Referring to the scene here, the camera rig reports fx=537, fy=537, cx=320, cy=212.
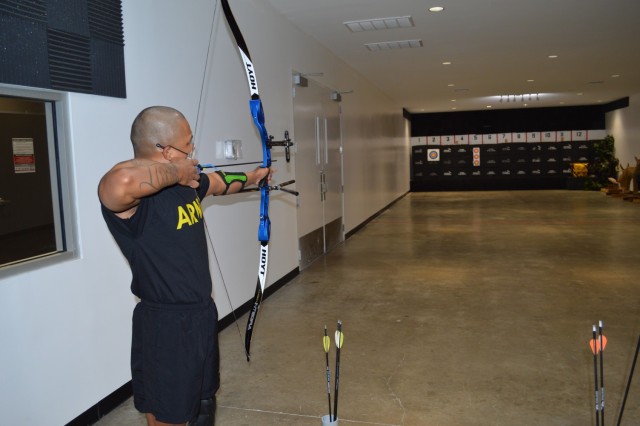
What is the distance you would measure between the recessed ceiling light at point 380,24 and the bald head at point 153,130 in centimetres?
456

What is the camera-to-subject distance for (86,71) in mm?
2521

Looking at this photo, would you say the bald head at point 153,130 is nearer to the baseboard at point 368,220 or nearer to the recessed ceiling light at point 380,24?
the recessed ceiling light at point 380,24

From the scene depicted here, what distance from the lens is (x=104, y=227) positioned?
269 centimetres

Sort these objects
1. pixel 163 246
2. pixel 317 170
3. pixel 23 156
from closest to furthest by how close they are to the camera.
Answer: pixel 163 246, pixel 23 156, pixel 317 170

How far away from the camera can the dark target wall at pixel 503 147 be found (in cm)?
1764

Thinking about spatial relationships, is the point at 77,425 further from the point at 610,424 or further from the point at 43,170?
the point at 610,424

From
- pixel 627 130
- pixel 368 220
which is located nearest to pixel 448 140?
pixel 627 130

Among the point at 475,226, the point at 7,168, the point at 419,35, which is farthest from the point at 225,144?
the point at 475,226

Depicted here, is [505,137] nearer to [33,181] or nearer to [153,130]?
[33,181]

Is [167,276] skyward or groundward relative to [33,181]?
groundward

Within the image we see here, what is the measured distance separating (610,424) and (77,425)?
2.44 metres

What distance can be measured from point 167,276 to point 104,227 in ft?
4.02

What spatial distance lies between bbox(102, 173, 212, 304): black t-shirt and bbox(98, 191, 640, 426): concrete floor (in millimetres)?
1193

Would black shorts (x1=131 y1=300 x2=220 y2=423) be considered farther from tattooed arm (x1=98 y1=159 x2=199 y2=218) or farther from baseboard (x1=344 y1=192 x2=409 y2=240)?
baseboard (x1=344 y1=192 x2=409 y2=240)
